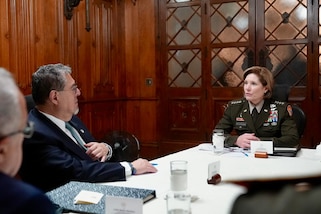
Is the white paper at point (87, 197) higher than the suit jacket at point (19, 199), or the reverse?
the suit jacket at point (19, 199)

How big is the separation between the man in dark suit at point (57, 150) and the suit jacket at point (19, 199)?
1.08 meters

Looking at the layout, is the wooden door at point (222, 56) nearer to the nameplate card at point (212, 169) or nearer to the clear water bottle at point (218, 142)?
the clear water bottle at point (218, 142)

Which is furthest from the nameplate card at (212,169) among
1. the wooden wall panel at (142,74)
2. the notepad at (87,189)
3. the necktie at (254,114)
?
the wooden wall panel at (142,74)

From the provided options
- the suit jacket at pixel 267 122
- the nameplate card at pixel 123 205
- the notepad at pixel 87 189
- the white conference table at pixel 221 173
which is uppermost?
the suit jacket at pixel 267 122

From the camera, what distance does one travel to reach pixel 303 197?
494mm

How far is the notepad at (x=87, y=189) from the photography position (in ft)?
4.70

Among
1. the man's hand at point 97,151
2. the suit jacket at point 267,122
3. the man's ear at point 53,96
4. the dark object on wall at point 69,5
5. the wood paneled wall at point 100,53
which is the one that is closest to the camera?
the man's ear at point 53,96

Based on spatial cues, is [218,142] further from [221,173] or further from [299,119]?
[299,119]

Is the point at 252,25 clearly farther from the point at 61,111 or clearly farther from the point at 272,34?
the point at 61,111

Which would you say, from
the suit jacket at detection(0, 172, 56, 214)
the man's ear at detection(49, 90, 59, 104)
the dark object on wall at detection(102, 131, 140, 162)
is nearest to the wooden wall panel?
the dark object on wall at detection(102, 131, 140, 162)

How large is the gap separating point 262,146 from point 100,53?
3077 mm

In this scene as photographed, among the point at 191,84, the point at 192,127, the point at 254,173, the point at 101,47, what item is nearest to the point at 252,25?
the point at 191,84

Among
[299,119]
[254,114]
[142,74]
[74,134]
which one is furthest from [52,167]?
[142,74]

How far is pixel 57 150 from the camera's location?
1895 millimetres
